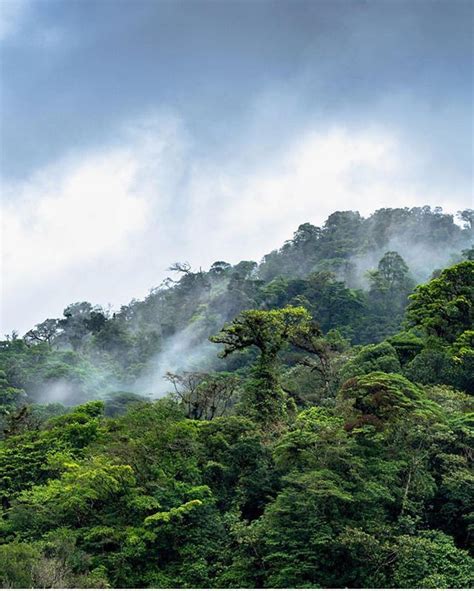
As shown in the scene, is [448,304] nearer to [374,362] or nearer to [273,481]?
Answer: [374,362]

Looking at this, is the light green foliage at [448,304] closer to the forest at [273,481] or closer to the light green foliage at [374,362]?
the forest at [273,481]

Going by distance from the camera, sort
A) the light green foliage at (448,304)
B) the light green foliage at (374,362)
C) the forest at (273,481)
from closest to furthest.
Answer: the forest at (273,481) < the light green foliage at (374,362) < the light green foliage at (448,304)

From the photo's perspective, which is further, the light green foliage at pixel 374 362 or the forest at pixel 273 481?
the light green foliage at pixel 374 362

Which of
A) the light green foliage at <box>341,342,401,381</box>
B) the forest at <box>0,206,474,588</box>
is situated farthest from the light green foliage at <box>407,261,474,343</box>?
the light green foliage at <box>341,342,401,381</box>

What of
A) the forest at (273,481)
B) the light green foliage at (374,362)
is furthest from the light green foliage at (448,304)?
the light green foliage at (374,362)

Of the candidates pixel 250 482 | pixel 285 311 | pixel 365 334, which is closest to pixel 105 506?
pixel 250 482

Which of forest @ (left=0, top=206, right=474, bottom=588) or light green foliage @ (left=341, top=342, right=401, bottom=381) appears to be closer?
forest @ (left=0, top=206, right=474, bottom=588)

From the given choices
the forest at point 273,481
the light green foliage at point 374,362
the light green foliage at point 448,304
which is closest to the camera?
the forest at point 273,481

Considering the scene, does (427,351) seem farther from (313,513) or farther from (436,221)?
(436,221)

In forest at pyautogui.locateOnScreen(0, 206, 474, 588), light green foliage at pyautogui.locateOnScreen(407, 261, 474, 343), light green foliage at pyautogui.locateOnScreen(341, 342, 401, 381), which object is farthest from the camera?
light green foliage at pyautogui.locateOnScreen(407, 261, 474, 343)

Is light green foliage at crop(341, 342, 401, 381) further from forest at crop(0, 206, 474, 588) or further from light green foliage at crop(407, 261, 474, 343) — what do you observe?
light green foliage at crop(407, 261, 474, 343)

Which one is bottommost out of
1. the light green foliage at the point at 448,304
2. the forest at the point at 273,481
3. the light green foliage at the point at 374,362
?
the forest at the point at 273,481

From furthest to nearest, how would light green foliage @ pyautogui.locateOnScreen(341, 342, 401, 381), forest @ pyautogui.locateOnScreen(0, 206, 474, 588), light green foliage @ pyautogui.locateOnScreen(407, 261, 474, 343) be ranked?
light green foliage @ pyautogui.locateOnScreen(407, 261, 474, 343)
light green foliage @ pyautogui.locateOnScreen(341, 342, 401, 381)
forest @ pyautogui.locateOnScreen(0, 206, 474, 588)

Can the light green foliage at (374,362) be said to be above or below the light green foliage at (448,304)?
below
